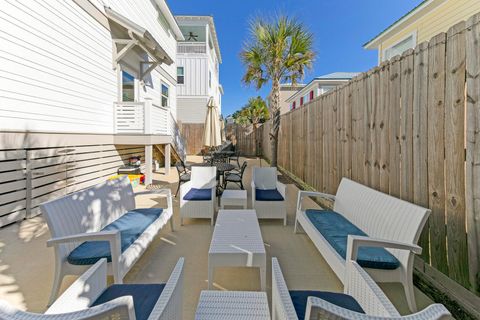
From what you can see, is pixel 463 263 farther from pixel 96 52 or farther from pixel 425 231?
pixel 96 52

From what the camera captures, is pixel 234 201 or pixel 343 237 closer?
pixel 343 237

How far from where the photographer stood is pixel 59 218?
7.86 feet

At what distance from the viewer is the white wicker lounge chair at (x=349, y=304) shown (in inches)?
40.6

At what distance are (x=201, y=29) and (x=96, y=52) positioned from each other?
12.3 meters

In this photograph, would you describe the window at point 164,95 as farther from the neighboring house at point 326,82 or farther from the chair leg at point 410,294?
the chair leg at point 410,294

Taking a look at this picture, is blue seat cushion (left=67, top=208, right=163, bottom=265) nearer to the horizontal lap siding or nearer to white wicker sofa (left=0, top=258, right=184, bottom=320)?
white wicker sofa (left=0, top=258, right=184, bottom=320)

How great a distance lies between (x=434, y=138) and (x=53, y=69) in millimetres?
6792

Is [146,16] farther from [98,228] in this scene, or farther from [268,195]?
[98,228]

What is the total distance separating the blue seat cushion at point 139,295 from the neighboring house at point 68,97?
12.6ft

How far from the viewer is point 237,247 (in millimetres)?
2529

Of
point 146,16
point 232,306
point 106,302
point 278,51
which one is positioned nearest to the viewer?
point 106,302

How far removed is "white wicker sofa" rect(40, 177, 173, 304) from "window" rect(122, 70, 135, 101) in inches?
218

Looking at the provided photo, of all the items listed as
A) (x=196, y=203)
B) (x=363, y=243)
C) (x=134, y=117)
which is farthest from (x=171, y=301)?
(x=134, y=117)

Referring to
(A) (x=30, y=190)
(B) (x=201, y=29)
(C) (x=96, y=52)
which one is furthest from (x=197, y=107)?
(A) (x=30, y=190)
